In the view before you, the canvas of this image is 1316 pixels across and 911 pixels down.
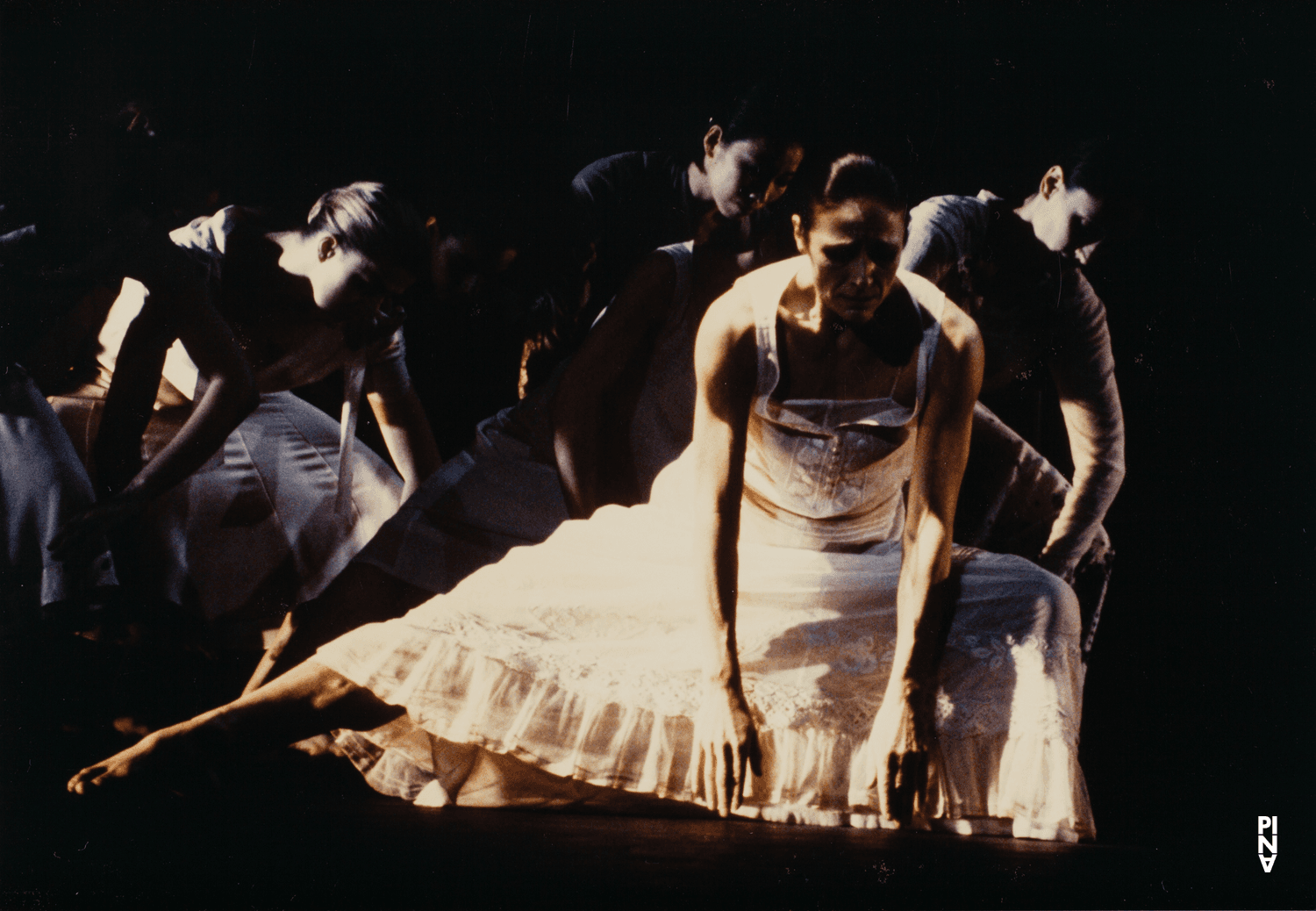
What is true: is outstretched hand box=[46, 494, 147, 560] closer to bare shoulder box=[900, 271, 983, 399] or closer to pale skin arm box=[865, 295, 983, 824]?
pale skin arm box=[865, 295, 983, 824]

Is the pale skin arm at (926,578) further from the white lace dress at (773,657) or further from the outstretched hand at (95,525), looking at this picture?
the outstretched hand at (95,525)

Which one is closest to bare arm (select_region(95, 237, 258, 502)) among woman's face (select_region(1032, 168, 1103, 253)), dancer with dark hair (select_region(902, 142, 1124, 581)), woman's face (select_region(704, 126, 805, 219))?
woman's face (select_region(704, 126, 805, 219))

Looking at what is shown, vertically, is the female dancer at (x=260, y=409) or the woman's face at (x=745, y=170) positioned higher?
the woman's face at (x=745, y=170)

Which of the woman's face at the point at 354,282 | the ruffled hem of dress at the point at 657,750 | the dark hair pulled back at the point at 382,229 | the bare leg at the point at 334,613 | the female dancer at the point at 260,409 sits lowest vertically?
the ruffled hem of dress at the point at 657,750

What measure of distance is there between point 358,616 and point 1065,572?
2105 millimetres

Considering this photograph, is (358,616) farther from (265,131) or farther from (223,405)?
(265,131)

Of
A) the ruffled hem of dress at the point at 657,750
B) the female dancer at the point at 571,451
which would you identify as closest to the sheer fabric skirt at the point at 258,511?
the female dancer at the point at 571,451

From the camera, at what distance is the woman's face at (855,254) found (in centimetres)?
272

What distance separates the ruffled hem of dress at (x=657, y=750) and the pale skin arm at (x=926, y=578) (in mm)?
69

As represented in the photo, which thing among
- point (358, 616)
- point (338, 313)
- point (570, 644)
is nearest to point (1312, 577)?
point (570, 644)

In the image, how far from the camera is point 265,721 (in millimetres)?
2877

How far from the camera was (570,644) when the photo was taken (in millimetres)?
2793

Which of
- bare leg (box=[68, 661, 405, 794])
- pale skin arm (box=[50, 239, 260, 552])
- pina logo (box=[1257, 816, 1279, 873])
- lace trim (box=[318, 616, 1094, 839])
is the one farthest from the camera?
pale skin arm (box=[50, 239, 260, 552])

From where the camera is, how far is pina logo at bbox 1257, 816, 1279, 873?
2.93 metres
